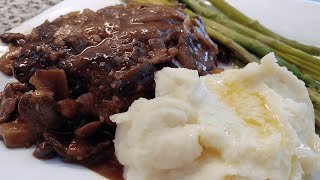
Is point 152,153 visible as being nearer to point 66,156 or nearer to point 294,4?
point 66,156

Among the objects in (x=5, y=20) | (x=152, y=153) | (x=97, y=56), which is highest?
(x=97, y=56)

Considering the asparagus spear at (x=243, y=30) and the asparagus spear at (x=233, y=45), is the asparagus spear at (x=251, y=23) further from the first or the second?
the asparagus spear at (x=233, y=45)

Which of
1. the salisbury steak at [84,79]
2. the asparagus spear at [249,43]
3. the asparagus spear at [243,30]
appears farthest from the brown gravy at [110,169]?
the asparagus spear at [243,30]

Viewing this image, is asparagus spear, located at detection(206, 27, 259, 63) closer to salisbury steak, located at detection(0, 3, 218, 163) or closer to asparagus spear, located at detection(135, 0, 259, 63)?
asparagus spear, located at detection(135, 0, 259, 63)

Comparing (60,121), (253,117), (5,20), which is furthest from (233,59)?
(5,20)

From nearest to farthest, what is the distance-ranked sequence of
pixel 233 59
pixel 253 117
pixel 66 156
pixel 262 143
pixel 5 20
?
1. pixel 262 143
2. pixel 253 117
3. pixel 66 156
4. pixel 233 59
5. pixel 5 20

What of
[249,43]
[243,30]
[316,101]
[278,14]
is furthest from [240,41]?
[316,101]

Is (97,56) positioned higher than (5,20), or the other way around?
(97,56)
